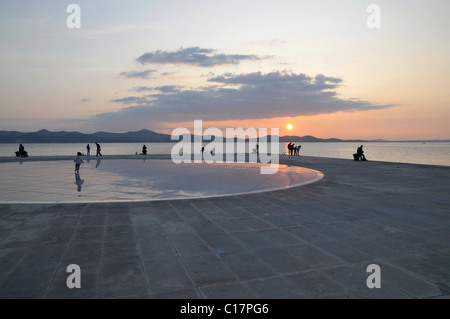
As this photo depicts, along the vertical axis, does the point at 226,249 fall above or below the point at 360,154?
below

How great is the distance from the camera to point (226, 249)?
18.5ft

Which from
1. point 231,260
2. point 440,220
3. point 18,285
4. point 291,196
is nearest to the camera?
point 18,285

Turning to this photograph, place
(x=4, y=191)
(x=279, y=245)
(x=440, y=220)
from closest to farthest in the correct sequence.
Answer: (x=279, y=245) → (x=440, y=220) → (x=4, y=191)

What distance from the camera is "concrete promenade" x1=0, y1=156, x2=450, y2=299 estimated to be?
4.16m

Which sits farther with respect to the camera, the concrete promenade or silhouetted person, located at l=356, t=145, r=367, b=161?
silhouetted person, located at l=356, t=145, r=367, b=161

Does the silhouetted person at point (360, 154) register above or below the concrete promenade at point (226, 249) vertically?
above

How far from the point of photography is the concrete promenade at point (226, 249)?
4.16m

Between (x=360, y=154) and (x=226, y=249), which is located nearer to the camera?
(x=226, y=249)

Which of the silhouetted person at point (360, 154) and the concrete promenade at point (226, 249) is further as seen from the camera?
the silhouetted person at point (360, 154)

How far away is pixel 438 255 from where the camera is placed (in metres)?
5.37

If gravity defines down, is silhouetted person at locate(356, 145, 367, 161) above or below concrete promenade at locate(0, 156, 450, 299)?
above
